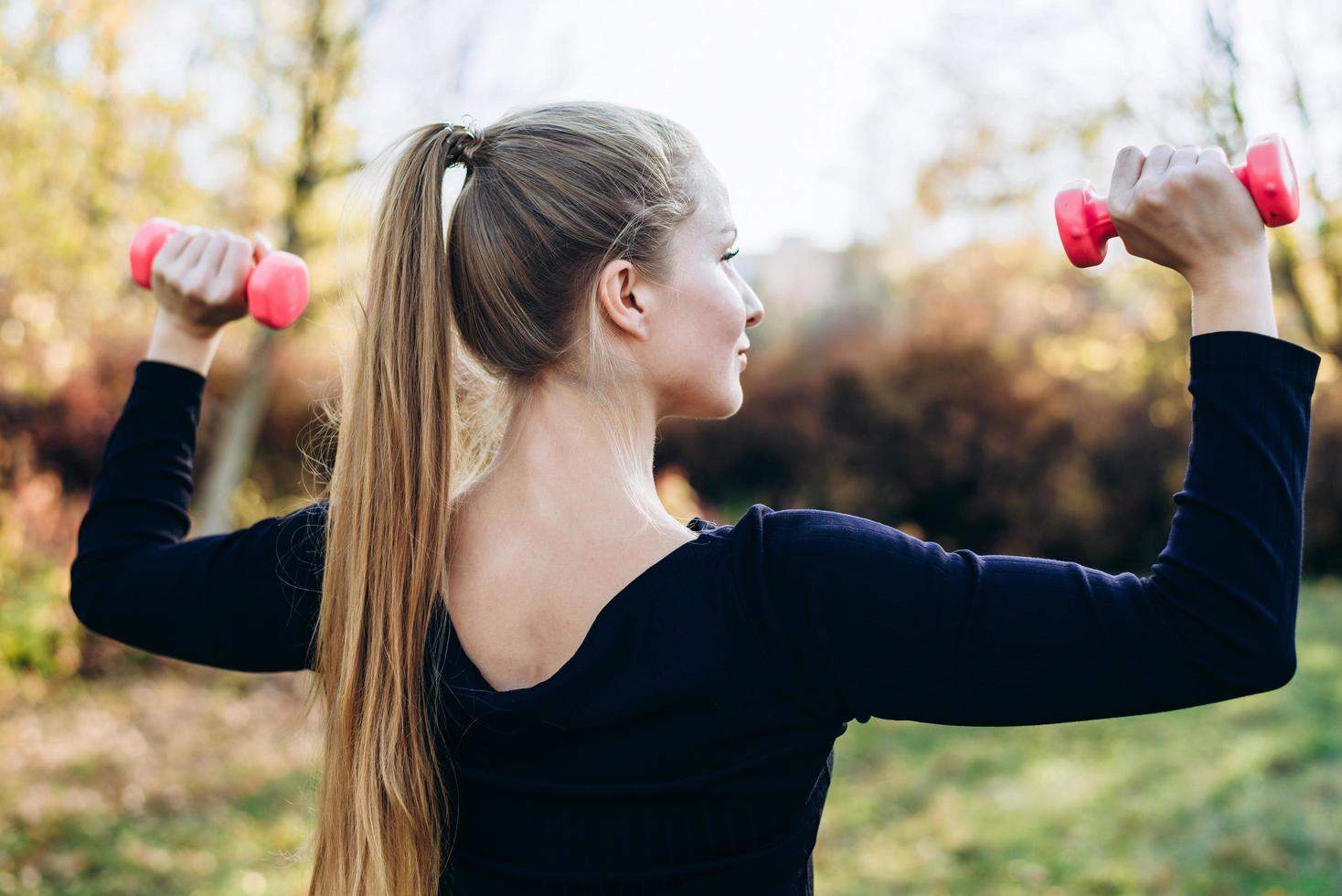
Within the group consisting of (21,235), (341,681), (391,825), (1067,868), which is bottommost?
(1067,868)

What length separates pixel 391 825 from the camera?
1345 mm

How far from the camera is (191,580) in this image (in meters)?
1.47

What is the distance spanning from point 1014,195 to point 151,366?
1221 centimetres

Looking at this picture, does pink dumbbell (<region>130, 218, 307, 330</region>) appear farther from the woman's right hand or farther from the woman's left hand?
the woman's right hand

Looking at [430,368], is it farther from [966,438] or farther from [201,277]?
[966,438]

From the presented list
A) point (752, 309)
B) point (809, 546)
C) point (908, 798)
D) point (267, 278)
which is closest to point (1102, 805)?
point (908, 798)

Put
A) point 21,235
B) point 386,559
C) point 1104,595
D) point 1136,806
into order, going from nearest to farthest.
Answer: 1. point 1104,595
2. point 386,559
3. point 1136,806
4. point 21,235

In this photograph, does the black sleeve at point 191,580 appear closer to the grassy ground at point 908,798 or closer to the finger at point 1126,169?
the finger at point 1126,169

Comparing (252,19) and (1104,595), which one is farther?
(252,19)

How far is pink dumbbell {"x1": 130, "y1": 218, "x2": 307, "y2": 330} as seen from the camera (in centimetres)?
161

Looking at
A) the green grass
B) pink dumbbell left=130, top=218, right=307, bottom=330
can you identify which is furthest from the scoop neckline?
the green grass

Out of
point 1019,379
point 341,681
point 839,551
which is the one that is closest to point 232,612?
point 341,681

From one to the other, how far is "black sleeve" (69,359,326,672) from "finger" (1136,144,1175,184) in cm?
Result: 114

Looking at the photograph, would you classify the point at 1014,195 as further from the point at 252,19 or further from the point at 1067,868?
the point at 1067,868
